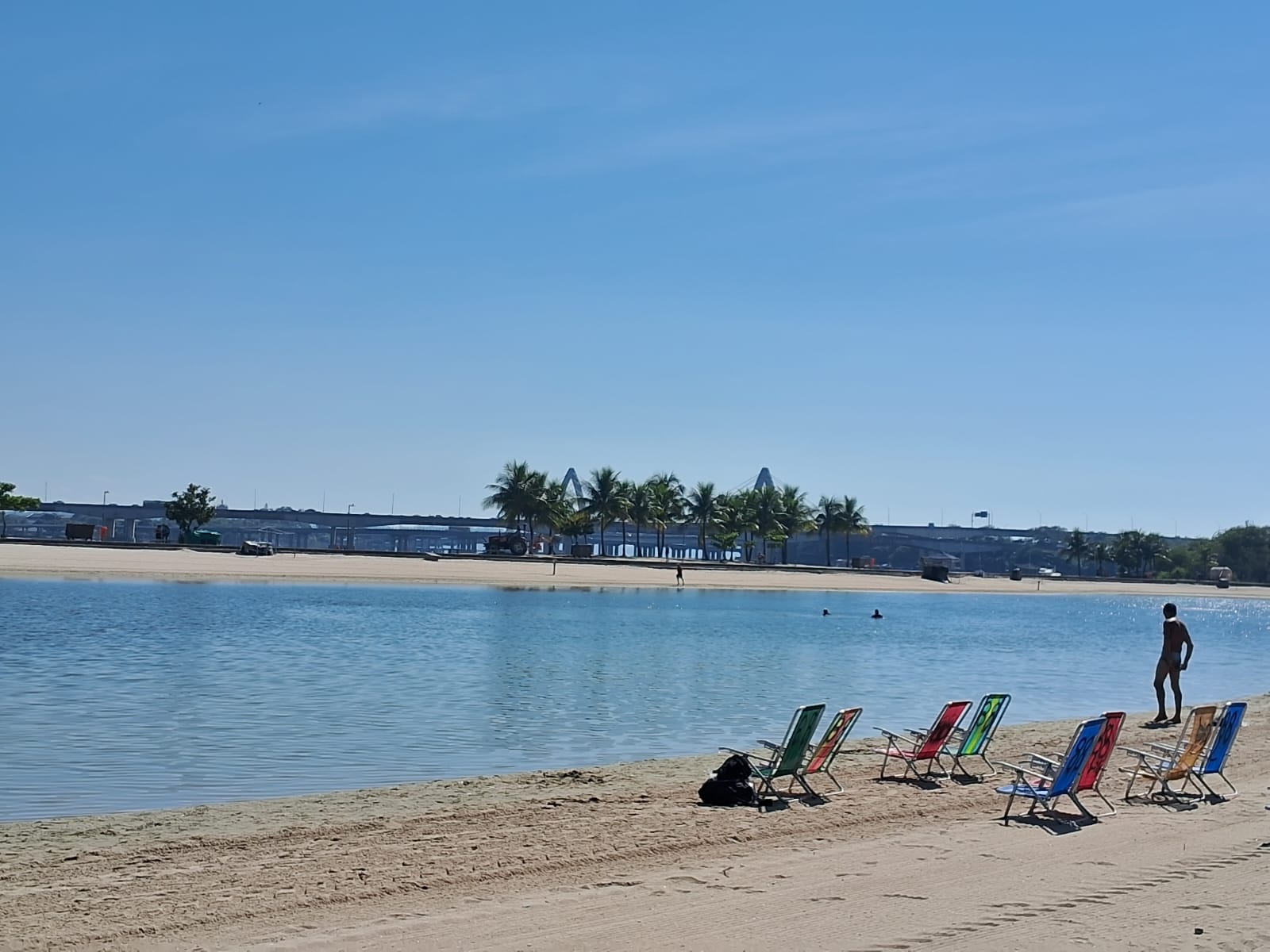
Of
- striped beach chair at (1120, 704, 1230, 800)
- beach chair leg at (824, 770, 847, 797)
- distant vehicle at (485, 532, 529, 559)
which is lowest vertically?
beach chair leg at (824, 770, 847, 797)

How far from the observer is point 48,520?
643 ft

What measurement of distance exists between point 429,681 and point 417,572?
4910 centimetres

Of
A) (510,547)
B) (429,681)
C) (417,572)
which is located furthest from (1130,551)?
(429,681)

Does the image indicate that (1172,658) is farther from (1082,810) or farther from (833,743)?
(1082,810)

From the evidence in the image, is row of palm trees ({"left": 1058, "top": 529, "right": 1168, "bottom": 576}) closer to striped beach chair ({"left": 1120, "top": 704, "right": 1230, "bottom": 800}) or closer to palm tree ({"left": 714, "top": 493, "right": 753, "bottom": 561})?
palm tree ({"left": 714, "top": 493, "right": 753, "bottom": 561})

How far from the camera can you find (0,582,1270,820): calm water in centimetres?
1462

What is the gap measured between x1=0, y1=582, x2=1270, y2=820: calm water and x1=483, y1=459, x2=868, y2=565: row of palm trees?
4916 centimetres

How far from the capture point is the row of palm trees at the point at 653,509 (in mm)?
104938

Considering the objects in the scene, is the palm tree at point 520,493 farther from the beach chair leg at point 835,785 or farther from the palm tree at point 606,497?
A: the beach chair leg at point 835,785

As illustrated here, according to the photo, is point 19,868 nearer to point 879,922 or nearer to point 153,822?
point 153,822

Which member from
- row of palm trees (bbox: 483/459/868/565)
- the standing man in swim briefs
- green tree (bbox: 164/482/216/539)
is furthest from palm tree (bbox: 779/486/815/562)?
the standing man in swim briefs

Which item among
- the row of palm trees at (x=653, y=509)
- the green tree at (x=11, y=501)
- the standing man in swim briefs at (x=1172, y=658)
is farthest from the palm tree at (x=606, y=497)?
the standing man in swim briefs at (x=1172, y=658)

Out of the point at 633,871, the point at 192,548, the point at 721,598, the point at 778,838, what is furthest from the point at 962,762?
the point at 192,548

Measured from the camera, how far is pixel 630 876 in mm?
8500
